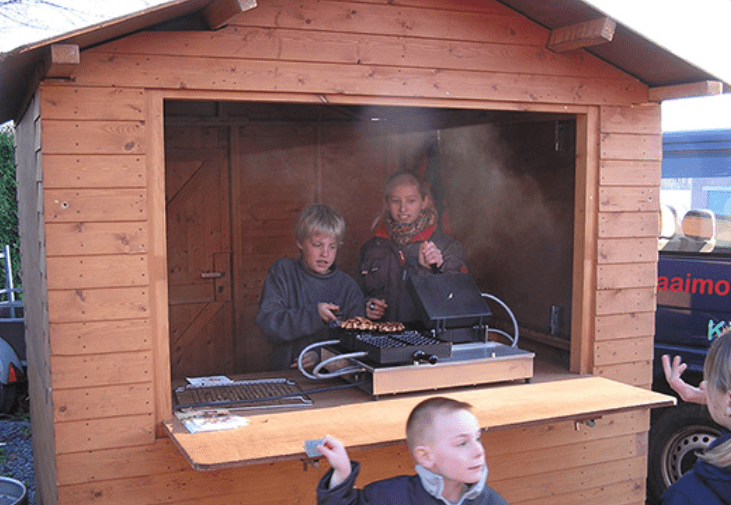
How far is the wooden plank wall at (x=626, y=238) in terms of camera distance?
12.8 ft

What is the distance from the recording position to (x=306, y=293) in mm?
4160

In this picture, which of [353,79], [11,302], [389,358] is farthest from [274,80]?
[11,302]

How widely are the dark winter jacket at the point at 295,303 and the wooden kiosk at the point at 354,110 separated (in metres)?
0.63

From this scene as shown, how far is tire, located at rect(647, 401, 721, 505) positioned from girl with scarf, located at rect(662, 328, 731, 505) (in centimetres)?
305

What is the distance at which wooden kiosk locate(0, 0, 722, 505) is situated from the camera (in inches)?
115

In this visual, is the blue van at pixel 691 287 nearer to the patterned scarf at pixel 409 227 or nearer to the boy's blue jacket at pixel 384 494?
the patterned scarf at pixel 409 227

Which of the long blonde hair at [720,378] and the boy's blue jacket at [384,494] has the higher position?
the long blonde hair at [720,378]

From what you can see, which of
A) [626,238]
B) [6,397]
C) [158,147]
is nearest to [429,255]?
[626,238]

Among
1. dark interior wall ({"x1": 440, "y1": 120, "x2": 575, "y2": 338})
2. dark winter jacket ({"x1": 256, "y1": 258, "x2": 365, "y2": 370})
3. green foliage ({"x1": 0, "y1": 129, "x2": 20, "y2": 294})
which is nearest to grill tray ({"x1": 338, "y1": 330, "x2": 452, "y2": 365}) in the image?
dark winter jacket ({"x1": 256, "y1": 258, "x2": 365, "y2": 370})

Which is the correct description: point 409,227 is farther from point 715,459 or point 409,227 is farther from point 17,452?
point 17,452

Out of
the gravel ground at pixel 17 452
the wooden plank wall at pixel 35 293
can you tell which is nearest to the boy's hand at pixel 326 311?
the wooden plank wall at pixel 35 293

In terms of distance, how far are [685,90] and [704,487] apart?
8.25 ft

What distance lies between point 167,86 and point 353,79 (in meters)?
0.83

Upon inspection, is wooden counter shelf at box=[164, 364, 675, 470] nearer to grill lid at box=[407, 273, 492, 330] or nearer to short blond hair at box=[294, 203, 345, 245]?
grill lid at box=[407, 273, 492, 330]
